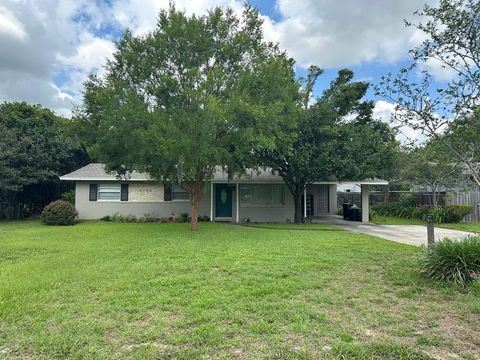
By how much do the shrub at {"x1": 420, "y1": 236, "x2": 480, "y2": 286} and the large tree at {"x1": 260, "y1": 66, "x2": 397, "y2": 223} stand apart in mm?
9443

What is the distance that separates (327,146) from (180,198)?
8.95 m

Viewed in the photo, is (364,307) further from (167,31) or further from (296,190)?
(296,190)

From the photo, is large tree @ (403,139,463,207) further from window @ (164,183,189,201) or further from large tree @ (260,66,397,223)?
window @ (164,183,189,201)

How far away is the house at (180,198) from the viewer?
794 inches

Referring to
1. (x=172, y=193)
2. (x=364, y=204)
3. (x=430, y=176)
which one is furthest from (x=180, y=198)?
(x=430, y=176)

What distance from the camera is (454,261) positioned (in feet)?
21.5

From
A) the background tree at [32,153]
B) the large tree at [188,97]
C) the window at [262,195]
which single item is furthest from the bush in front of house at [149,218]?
the large tree at [188,97]

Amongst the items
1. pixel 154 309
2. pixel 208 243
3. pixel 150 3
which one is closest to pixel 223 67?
pixel 150 3

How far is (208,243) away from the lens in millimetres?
11031

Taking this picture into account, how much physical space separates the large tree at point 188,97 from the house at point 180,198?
5.86 metres

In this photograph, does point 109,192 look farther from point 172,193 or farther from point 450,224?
point 450,224

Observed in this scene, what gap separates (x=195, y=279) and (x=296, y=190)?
1322 cm

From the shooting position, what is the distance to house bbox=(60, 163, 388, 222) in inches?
794

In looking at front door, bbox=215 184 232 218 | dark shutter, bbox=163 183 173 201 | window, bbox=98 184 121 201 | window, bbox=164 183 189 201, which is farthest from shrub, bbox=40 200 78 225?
front door, bbox=215 184 232 218
